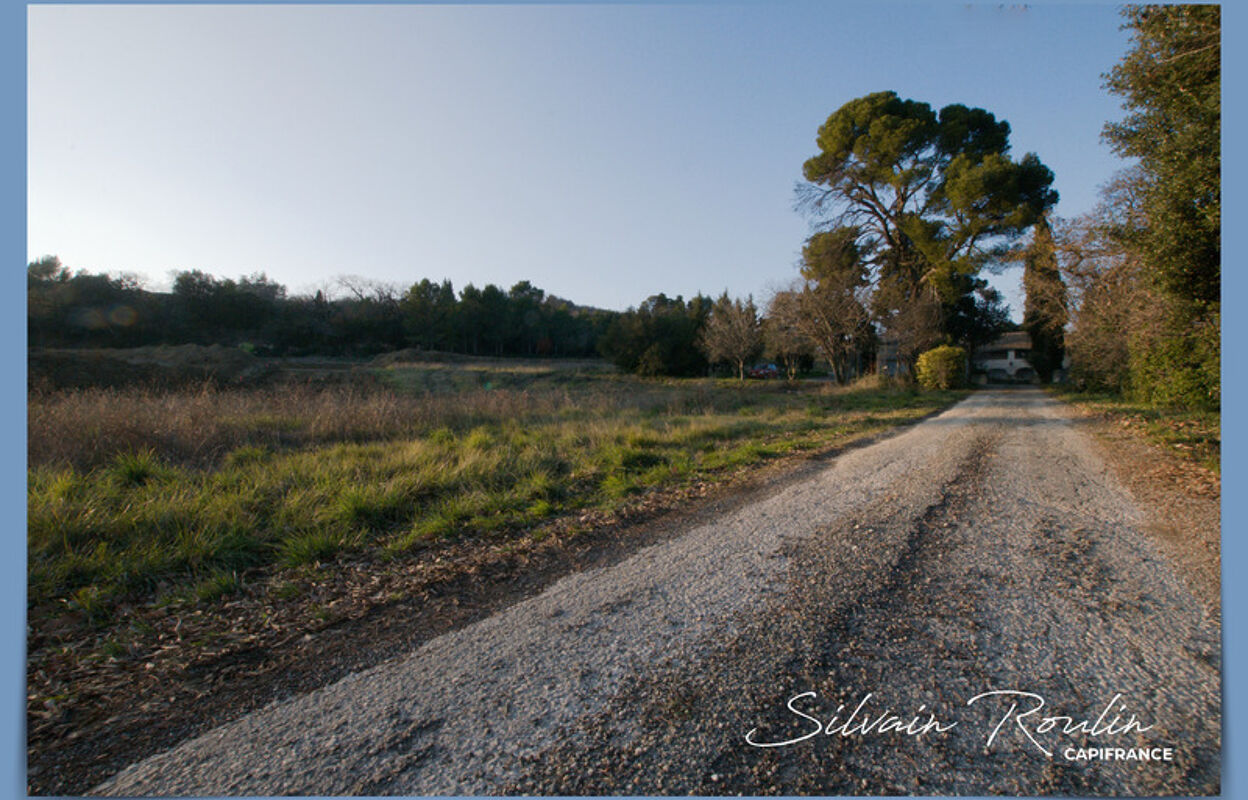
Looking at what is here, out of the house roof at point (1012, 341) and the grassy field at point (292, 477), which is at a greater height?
the house roof at point (1012, 341)

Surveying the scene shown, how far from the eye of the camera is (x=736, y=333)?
35250 millimetres

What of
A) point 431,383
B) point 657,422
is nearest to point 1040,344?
point 657,422

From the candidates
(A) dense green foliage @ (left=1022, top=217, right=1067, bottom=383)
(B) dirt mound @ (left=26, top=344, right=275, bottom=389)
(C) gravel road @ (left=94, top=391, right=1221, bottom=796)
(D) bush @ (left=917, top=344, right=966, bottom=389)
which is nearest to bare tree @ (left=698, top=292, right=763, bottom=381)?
(D) bush @ (left=917, top=344, right=966, bottom=389)

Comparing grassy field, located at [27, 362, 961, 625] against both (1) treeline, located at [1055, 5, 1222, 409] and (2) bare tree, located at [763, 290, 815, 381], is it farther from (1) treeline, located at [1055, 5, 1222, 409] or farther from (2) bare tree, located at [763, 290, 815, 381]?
(2) bare tree, located at [763, 290, 815, 381]

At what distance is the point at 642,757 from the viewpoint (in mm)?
1773

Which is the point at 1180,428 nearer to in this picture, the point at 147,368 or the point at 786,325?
the point at 786,325

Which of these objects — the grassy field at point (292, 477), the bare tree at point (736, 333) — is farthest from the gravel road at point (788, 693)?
the bare tree at point (736, 333)

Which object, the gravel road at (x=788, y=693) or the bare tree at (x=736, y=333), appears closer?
the gravel road at (x=788, y=693)

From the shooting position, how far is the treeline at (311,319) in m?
24.9

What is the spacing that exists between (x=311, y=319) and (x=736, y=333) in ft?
121

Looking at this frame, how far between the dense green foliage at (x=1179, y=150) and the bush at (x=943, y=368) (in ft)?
64.0

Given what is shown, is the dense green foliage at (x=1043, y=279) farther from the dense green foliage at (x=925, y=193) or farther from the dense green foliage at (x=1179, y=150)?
the dense green foliage at (x=1179, y=150)

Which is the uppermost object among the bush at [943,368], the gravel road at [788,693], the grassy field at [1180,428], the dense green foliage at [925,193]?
the dense green foliage at [925,193]

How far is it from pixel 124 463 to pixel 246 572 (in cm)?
347
